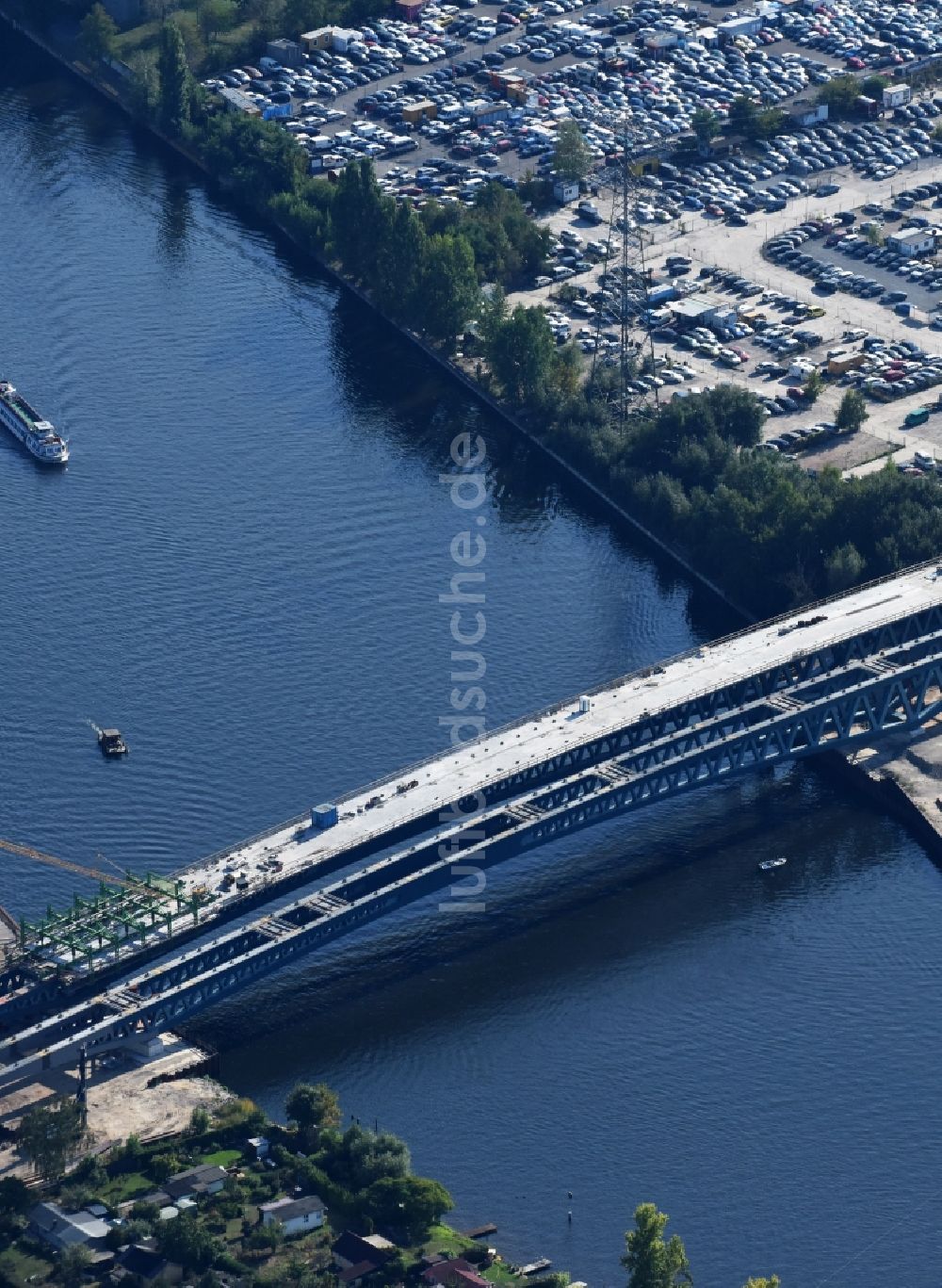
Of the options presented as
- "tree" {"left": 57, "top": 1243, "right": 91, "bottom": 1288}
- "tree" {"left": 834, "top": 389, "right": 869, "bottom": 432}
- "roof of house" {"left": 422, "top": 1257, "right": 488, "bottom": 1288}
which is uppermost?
"tree" {"left": 834, "top": 389, "right": 869, "bottom": 432}

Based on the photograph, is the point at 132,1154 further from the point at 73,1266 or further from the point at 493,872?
the point at 493,872

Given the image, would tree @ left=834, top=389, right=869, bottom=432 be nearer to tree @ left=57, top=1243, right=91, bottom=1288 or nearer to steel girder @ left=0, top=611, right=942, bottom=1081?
steel girder @ left=0, top=611, right=942, bottom=1081

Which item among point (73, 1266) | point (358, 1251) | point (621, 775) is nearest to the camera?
point (73, 1266)

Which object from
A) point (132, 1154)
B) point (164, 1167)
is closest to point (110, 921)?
point (132, 1154)

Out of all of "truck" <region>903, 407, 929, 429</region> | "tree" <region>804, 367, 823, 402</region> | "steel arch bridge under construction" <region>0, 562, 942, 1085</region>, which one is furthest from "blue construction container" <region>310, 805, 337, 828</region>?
"truck" <region>903, 407, 929, 429</region>

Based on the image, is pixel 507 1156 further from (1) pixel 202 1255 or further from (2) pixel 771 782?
(2) pixel 771 782

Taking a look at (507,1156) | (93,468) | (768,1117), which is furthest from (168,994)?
(93,468)
